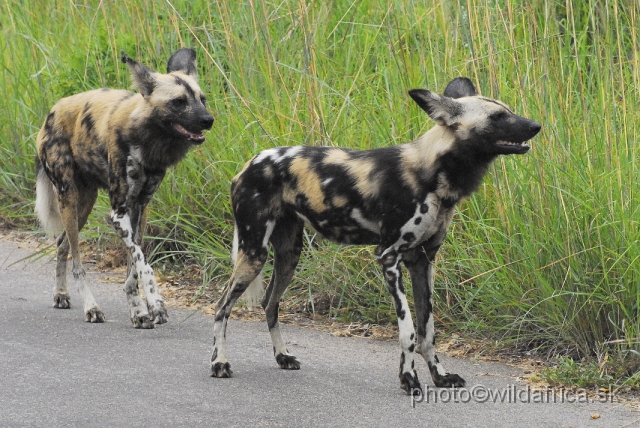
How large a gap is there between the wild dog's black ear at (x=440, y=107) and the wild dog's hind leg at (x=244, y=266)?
2.89 feet

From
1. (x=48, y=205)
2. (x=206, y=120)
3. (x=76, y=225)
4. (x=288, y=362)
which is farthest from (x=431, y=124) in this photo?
(x=48, y=205)

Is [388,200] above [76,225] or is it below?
above

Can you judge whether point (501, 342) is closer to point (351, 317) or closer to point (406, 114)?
point (351, 317)

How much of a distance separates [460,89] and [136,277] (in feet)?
6.99

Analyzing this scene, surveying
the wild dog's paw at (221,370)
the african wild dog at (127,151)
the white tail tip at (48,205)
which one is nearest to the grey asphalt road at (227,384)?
the wild dog's paw at (221,370)

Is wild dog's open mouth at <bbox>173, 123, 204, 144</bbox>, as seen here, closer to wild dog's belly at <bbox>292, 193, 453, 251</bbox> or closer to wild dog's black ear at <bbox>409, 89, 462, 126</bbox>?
wild dog's belly at <bbox>292, 193, 453, 251</bbox>

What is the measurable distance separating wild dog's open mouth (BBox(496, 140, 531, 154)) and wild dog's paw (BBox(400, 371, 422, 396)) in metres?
1.01

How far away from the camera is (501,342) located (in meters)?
Result: 4.83

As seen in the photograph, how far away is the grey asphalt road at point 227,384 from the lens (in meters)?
3.91

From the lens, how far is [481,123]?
14.2 ft

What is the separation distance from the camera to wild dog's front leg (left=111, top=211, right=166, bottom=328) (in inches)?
214

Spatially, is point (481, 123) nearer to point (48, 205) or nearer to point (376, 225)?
point (376, 225)

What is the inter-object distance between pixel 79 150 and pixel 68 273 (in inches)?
43.8

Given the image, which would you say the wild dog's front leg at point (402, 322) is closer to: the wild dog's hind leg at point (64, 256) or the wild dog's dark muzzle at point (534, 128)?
the wild dog's dark muzzle at point (534, 128)
